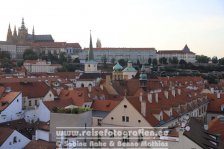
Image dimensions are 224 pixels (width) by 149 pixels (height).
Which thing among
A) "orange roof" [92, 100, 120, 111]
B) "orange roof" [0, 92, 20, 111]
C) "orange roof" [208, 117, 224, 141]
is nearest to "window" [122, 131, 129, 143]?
"orange roof" [208, 117, 224, 141]

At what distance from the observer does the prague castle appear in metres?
163

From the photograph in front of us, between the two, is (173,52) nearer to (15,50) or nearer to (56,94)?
(15,50)

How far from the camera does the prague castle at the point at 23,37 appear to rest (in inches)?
6429

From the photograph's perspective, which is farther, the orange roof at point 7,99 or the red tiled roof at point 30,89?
the red tiled roof at point 30,89

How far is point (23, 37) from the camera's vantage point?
545 feet

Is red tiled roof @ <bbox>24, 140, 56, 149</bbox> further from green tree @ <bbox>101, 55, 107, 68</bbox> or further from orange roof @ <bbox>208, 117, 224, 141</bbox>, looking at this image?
green tree @ <bbox>101, 55, 107, 68</bbox>

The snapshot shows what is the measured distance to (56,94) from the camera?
133ft

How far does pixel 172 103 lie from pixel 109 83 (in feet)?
48.3

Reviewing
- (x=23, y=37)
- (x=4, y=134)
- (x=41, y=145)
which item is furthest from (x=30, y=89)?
(x=23, y=37)

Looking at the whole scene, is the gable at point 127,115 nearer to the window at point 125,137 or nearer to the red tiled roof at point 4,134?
the window at point 125,137

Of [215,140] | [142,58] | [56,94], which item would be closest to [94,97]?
[56,94]

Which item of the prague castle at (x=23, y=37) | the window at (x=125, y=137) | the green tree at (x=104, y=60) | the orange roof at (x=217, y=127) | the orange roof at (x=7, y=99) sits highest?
the prague castle at (x=23, y=37)

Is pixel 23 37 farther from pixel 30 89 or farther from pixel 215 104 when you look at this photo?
pixel 215 104

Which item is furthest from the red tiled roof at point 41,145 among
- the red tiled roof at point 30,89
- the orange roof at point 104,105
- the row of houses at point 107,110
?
the red tiled roof at point 30,89
